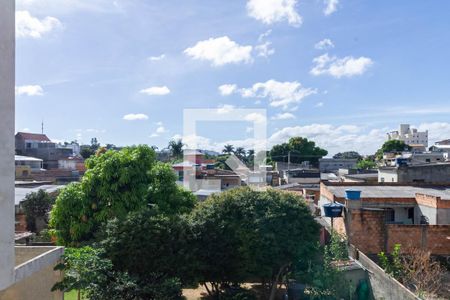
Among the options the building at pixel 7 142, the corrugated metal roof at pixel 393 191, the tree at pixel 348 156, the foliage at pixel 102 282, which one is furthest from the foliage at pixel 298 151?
the building at pixel 7 142

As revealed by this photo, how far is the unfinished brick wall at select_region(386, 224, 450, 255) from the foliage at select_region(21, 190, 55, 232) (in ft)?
59.3

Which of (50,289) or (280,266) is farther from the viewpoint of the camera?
(280,266)

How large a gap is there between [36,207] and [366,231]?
1802cm

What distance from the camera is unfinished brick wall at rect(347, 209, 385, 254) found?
1209cm

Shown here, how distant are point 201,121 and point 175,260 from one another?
9.23m

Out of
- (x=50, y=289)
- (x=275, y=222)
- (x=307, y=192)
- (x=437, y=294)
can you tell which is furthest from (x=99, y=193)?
(x=307, y=192)

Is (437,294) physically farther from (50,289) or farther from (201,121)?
(201,121)

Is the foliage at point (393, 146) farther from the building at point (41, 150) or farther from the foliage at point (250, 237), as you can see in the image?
the foliage at point (250, 237)

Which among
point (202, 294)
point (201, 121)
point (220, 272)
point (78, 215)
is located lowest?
point (202, 294)

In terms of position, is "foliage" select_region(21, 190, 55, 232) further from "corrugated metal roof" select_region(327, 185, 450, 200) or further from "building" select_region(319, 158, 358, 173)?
"building" select_region(319, 158, 358, 173)

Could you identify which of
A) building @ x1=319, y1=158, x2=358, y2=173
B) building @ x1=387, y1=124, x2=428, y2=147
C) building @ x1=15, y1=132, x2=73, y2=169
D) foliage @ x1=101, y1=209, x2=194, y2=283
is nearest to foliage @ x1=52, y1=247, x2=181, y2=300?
foliage @ x1=101, y1=209, x2=194, y2=283

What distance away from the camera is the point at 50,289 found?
8.39 m

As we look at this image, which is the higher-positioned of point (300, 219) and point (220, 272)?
point (300, 219)

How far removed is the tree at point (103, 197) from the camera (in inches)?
492
